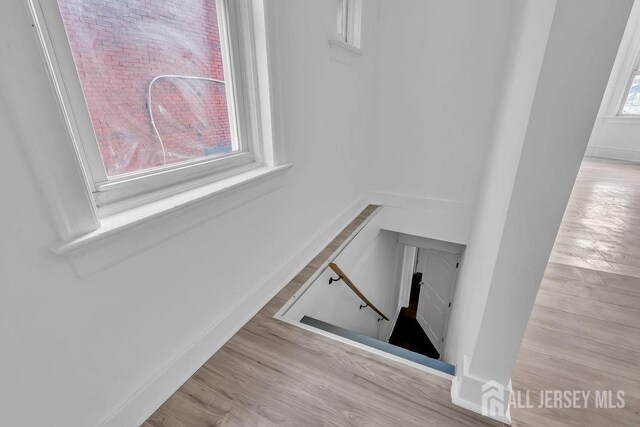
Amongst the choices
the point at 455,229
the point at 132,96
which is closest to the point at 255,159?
the point at 132,96

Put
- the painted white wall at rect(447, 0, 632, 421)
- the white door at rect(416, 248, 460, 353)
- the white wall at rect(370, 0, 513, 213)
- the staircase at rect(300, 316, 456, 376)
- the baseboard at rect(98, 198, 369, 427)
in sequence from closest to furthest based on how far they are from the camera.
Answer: the painted white wall at rect(447, 0, 632, 421), the baseboard at rect(98, 198, 369, 427), the staircase at rect(300, 316, 456, 376), the white wall at rect(370, 0, 513, 213), the white door at rect(416, 248, 460, 353)

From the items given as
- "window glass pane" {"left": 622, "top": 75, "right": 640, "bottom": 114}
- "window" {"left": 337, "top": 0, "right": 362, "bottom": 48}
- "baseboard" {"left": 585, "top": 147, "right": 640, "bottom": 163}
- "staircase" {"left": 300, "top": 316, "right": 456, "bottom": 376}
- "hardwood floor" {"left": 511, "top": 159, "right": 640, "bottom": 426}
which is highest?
"window" {"left": 337, "top": 0, "right": 362, "bottom": 48}

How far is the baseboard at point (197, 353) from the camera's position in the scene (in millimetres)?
1114

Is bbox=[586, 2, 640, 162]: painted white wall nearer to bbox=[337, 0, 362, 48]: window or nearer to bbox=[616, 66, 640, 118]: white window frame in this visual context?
bbox=[616, 66, 640, 118]: white window frame

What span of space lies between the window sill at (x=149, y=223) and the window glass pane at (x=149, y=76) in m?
0.18

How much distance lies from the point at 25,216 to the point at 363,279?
297 centimetres

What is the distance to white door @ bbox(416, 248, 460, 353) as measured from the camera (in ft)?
14.3

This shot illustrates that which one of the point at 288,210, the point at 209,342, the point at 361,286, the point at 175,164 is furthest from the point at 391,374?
the point at 361,286

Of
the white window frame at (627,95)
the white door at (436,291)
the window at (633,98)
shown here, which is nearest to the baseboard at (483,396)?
the white door at (436,291)

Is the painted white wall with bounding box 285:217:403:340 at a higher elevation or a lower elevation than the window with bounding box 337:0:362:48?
lower

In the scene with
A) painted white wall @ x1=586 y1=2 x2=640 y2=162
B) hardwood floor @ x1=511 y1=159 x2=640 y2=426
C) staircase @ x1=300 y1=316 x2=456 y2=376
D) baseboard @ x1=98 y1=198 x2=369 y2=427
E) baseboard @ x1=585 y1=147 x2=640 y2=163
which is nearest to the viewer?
baseboard @ x1=98 y1=198 x2=369 y2=427

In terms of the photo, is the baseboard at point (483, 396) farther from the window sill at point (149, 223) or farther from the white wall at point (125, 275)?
the window sill at point (149, 223)

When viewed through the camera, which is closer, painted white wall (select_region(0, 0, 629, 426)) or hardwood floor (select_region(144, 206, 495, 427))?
painted white wall (select_region(0, 0, 629, 426))

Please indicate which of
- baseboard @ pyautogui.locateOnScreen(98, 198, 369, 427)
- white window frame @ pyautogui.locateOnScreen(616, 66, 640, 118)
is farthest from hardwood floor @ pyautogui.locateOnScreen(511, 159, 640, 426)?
white window frame @ pyautogui.locateOnScreen(616, 66, 640, 118)
